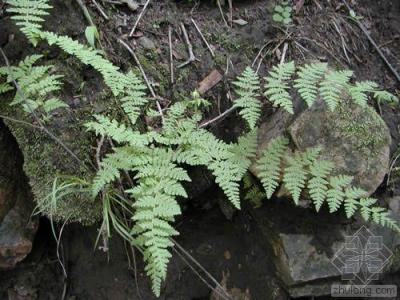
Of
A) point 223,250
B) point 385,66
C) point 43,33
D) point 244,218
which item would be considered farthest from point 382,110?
point 43,33

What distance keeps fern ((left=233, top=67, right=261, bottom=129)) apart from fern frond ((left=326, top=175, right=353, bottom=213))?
2.53ft

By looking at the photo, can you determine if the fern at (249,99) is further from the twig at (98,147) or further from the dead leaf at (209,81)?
the twig at (98,147)

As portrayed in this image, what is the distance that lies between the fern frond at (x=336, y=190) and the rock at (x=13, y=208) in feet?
8.22

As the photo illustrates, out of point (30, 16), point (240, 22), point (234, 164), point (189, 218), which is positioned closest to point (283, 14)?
point (240, 22)

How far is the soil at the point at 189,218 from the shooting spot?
3857 millimetres

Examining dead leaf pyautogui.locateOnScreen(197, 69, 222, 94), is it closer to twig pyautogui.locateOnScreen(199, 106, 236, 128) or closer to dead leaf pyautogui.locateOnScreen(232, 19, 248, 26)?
twig pyautogui.locateOnScreen(199, 106, 236, 128)

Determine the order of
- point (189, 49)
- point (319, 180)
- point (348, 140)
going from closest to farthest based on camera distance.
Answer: point (319, 180) → point (348, 140) → point (189, 49)

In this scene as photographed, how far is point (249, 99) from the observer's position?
3.54m

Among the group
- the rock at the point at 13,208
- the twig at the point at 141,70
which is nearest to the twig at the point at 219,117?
the twig at the point at 141,70

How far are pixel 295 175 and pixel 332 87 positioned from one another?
781mm

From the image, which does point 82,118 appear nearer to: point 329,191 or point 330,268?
point 329,191

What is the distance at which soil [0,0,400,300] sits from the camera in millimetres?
3857

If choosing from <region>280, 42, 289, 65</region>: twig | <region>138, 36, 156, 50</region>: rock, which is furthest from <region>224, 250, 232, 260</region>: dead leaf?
<region>138, 36, 156, 50</region>: rock

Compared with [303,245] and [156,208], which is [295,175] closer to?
[303,245]
